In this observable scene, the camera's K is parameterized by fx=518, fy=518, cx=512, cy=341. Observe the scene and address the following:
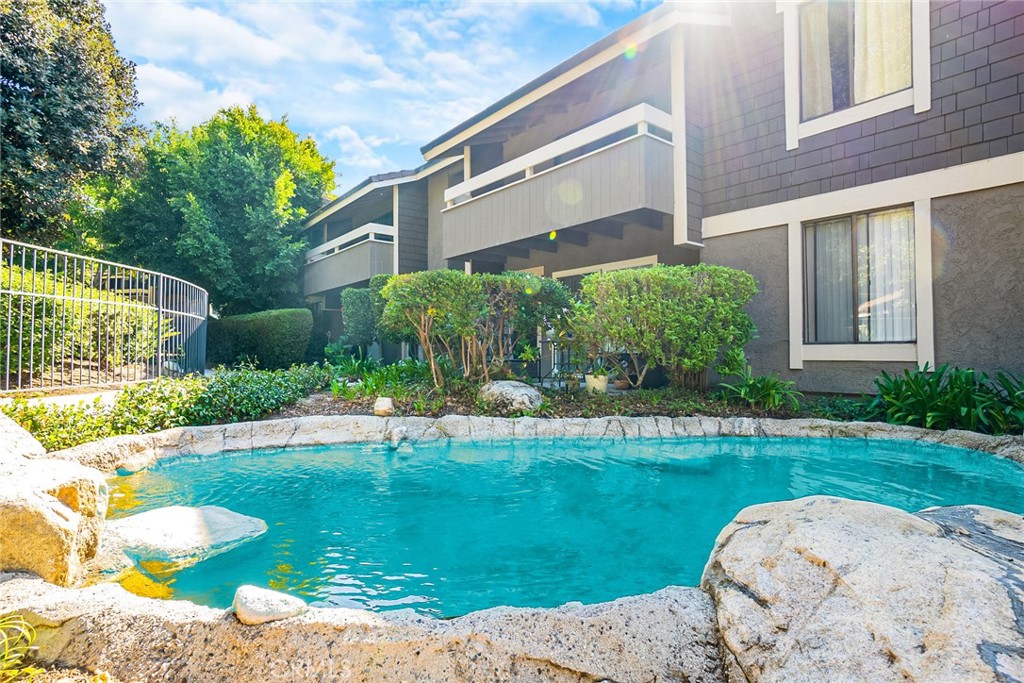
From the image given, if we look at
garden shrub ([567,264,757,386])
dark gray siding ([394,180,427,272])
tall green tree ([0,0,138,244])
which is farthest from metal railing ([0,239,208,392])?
garden shrub ([567,264,757,386])

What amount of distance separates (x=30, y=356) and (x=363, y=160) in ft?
98.0

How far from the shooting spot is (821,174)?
301 inches

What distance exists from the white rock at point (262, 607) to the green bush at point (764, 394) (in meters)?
6.74

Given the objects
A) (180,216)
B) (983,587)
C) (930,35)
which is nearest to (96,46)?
(180,216)

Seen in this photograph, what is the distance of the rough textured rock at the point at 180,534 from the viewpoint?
293 cm

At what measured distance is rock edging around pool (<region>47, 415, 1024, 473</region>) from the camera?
571cm

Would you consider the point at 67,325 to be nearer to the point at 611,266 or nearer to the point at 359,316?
the point at 359,316

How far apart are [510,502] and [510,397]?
341cm

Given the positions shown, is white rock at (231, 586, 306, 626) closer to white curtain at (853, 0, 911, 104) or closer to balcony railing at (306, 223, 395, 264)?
white curtain at (853, 0, 911, 104)

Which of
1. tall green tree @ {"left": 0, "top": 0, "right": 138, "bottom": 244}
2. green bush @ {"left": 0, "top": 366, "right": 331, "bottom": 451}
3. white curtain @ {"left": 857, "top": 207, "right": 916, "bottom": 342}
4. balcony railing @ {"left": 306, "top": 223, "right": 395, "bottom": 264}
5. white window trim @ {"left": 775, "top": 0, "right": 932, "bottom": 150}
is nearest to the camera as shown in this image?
green bush @ {"left": 0, "top": 366, "right": 331, "bottom": 451}

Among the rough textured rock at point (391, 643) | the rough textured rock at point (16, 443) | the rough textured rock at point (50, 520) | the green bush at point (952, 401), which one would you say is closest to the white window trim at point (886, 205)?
the green bush at point (952, 401)

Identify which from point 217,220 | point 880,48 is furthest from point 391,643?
point 217,220

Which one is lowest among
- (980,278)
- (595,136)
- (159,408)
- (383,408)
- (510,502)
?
(510,502)

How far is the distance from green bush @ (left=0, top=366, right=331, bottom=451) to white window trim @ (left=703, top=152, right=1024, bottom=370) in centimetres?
774
